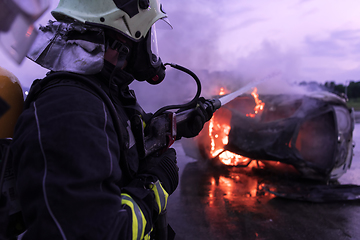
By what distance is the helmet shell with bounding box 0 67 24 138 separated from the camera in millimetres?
1057

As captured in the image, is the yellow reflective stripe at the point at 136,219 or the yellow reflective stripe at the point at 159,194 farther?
the yellow reflective stripe at the point at 159,194

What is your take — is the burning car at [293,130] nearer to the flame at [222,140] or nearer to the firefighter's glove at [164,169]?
the flame at [222,140]

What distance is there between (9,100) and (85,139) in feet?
1.84

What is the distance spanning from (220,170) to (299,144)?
6.10 feet

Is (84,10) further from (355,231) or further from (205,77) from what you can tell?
(205,77)

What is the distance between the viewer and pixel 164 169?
147 cm

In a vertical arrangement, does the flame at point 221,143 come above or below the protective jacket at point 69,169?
below

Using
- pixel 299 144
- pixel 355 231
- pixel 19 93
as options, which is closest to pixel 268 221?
pixel 355 231

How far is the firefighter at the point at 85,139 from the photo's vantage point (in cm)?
80

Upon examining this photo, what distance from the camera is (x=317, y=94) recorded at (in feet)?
Result: 14.4

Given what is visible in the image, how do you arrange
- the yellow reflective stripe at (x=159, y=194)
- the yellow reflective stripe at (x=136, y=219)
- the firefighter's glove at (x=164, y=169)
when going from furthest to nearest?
1. the firefighter's glove at (x=164, y=169)
2. the yellow reflective stripe at (x=159, y=194)
3. the yellow reflective stripe at (x=136, y=219)

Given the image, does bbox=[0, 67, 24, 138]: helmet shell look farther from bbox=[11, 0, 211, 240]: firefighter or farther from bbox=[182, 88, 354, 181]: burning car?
bbox=[182, 88, 354, 181]: burning car

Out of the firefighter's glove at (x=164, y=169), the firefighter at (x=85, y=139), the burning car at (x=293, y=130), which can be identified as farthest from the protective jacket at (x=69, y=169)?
the burning car at (x=293, y=130)

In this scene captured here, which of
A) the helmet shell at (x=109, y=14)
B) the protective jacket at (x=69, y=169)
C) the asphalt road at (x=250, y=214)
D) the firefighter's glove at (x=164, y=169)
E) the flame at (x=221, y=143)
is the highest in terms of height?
the helmet shell at (x=109, y=14)
